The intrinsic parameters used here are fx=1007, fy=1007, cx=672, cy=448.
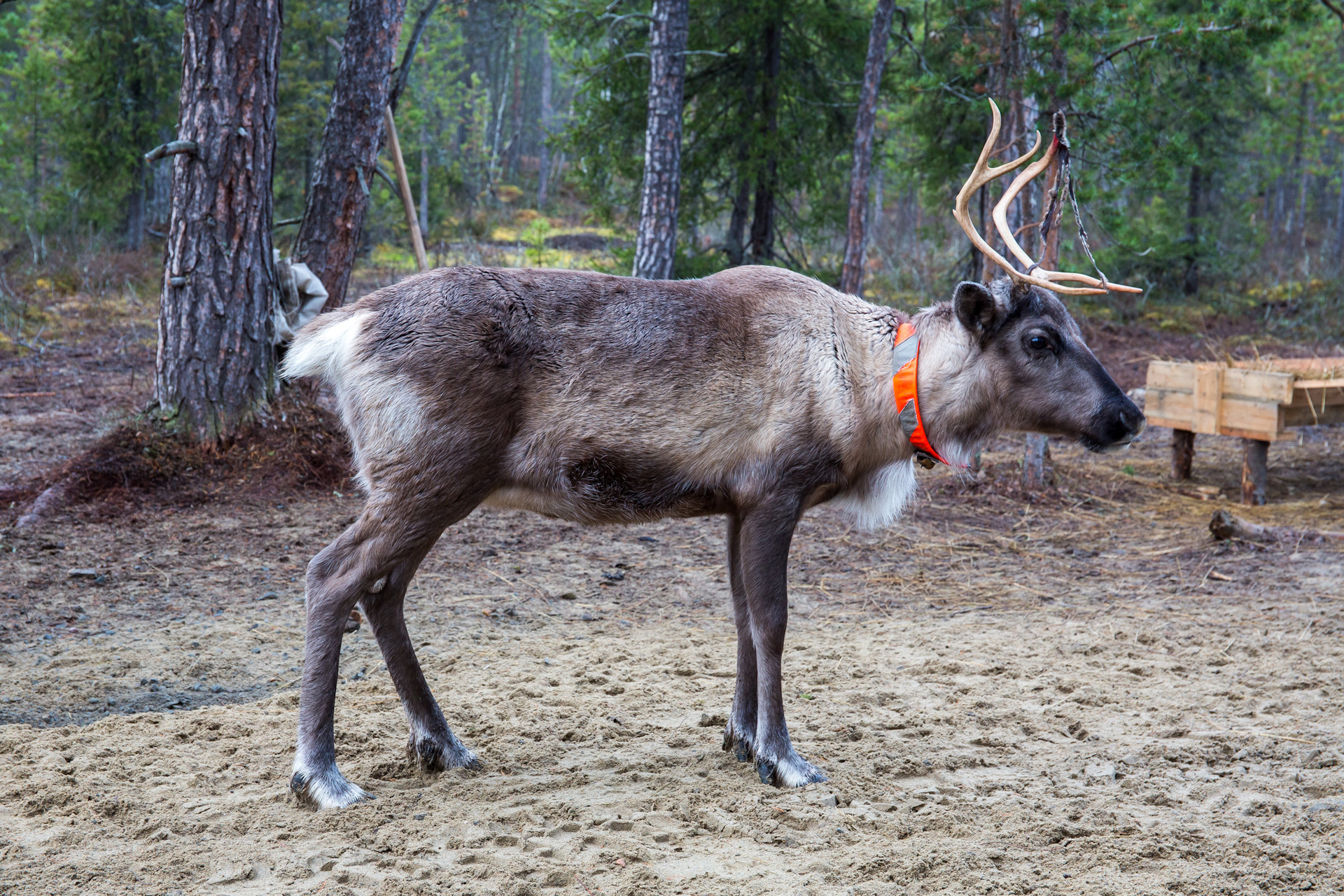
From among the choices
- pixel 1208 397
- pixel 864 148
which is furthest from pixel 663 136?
pixel 1208 397

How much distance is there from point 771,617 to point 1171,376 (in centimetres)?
698

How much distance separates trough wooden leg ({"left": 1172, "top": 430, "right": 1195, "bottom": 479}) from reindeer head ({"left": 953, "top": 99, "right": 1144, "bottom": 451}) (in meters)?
6.30

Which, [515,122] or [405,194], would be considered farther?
[515,122]

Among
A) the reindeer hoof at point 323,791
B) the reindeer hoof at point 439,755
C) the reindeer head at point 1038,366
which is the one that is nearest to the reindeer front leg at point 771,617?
the reindeer head at point 1038,366

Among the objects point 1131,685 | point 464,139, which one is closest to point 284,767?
point 1131,685

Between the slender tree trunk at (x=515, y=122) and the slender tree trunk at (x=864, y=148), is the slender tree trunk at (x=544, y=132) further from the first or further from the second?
the slender tree trunk at (x=864, y=148)

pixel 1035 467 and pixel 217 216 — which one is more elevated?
pixel 217 216

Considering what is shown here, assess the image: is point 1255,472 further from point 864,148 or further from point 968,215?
point 968,215

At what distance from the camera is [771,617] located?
3.97 metres

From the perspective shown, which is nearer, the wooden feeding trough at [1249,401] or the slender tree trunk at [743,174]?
the wooden feeding trough at [1249,401]

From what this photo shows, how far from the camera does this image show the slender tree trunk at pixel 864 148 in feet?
37.0

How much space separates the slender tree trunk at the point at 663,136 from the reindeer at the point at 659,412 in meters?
5.81

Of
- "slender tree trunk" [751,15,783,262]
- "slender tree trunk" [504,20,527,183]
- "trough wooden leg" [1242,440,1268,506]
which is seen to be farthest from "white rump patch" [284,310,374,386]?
"slender tree trunk" [504,20,527,183]

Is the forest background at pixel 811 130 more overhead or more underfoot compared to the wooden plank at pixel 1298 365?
more overhead
